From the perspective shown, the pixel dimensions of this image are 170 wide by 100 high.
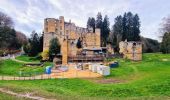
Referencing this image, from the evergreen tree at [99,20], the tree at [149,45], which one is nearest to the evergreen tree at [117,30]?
the evergreen tree at [99,20]

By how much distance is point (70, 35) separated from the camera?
92.6 metres

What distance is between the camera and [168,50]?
91.9m

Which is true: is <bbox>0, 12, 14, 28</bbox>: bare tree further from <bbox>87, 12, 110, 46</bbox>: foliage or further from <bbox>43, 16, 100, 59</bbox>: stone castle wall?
<bbox>87, 12, 110, 46</bbox>: foliage

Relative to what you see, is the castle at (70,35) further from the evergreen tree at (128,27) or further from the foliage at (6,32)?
the foliage at (6,32)

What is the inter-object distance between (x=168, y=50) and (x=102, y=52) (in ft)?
79.3

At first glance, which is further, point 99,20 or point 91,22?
point 91,22

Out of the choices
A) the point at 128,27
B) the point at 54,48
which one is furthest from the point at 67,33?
the point at 128,27

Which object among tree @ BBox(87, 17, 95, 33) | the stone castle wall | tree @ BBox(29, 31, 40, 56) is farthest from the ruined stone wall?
tree @ BBox(87, 17, 95, 33)

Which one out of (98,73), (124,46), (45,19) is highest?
(45,19)

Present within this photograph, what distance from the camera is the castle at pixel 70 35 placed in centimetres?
7781

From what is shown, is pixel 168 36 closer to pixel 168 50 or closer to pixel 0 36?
pixel 168 50

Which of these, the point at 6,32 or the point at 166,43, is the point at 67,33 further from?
the point at 166,43

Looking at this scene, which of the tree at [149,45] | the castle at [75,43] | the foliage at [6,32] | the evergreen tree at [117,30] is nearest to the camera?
the castle at [75,43]

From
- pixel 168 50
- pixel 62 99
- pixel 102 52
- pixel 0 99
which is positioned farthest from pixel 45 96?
pixel 168 50
